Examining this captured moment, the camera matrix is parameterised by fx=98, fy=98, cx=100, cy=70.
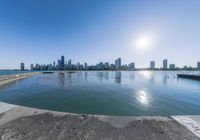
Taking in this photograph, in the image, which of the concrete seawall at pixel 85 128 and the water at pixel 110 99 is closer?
the concrete seawall at pixel 85 128

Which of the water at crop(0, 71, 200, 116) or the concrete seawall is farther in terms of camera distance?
the water at crop(0, 71, 200, 116)

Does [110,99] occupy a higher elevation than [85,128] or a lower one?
lower

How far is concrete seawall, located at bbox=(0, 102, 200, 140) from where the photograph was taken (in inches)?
142

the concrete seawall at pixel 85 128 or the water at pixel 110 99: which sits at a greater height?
the concrete seawall at pixel 85 128

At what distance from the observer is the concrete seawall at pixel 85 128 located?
3619mm

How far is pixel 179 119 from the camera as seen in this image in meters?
4.70

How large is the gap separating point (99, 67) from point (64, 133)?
6806 inches

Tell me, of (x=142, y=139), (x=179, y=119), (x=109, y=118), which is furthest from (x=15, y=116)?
(x=179, y=119)

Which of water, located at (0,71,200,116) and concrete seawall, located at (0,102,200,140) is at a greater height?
concrete seawall, located at (0,102,200,140)

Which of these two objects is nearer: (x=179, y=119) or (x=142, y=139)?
(x=142, y=139)

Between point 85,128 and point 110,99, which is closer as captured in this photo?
point 85,128

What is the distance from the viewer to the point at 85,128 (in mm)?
4086

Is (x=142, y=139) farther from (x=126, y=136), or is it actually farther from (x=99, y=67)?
(x=99, y=67)

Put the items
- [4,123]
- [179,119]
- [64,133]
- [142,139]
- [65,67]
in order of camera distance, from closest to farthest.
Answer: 1. [142,139]
2. [64,133]
3. [4,123]
4. [179,119]
5. [65,67]
